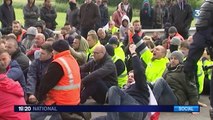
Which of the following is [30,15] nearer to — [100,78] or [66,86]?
[100,78]

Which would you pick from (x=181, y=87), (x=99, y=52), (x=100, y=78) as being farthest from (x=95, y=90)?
(x=181, y=87)

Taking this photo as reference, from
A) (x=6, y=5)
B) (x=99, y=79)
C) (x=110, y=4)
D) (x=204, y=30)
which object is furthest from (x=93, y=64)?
(x=110, y=4)

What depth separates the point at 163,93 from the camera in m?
9.65

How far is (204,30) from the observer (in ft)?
A: 18.5

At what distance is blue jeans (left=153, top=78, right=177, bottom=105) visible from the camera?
30.7 ft

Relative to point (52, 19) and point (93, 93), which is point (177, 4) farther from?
point (93, 93)

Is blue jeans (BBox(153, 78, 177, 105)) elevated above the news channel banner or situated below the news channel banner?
below

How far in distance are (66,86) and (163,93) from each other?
260 centimetres

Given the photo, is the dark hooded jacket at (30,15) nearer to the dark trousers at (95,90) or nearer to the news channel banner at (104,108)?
the dark trousers at (95,90)

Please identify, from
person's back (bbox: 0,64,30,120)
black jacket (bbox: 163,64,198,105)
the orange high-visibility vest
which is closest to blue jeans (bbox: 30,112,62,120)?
the orange high-visibility vest

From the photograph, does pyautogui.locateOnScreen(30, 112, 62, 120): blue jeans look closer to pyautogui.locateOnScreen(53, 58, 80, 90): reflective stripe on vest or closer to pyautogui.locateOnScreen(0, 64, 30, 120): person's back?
pyautogui.locateOnScreen(53, 58, 80, 90): reflective stripe on vest

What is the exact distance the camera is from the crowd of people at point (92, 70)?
7.55m

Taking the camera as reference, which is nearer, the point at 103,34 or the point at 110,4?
the point at 103,34

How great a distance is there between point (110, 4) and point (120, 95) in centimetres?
3350
